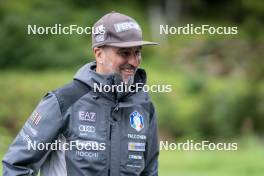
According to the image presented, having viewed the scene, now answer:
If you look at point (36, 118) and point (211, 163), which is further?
point (211, 163)

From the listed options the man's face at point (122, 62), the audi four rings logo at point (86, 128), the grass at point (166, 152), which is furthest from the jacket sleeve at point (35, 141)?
the grass at point (166, 152)

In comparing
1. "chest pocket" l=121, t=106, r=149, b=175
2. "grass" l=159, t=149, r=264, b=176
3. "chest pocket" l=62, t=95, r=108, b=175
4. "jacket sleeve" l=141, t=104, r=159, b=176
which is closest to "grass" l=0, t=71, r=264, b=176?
"grass" l=159, t=149, r=264, b=176

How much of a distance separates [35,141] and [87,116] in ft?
0.96

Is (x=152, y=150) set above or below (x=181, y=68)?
below

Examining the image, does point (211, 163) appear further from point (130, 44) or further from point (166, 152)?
point (130, 44)

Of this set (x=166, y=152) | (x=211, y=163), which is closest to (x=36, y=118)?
(x=211, y=163)

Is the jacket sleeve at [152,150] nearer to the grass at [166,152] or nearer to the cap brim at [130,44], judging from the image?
the cap brim at [130,44]

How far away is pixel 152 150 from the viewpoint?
4367 millimetres

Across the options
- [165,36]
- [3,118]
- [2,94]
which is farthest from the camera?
[165,36]

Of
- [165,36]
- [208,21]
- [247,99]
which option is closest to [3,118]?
[247,99]

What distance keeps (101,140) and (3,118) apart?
14.6 meters

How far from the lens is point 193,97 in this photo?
80.4 feet

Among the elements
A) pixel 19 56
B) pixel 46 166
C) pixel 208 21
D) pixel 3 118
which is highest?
pixel 208 21

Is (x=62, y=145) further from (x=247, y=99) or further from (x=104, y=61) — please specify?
(x=247, y=99)
